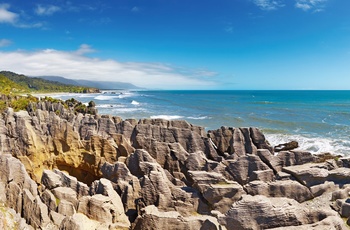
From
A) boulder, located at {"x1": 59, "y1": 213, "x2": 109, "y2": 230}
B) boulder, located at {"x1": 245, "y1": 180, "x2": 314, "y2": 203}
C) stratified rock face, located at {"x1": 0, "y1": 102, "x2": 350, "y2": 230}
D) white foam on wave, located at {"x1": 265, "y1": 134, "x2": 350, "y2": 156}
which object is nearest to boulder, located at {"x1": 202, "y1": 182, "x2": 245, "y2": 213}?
stratified rock face, located at {"x1": 0, "y1": 102, "x2": 350, "y2": 230}

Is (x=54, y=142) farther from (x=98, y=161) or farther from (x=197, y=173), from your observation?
(x=197, y=173)

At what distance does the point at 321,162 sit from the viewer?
16.6m

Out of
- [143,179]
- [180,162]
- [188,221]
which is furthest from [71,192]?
[180,162]

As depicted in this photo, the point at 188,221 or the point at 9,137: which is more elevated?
the point at 9,137

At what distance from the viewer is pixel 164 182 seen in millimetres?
13969

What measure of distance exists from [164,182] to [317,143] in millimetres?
30893

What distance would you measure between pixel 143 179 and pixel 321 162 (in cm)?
1028

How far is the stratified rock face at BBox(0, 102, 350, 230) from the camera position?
1096 centimetres

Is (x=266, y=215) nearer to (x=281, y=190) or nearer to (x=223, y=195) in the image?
(x=223, y=195)

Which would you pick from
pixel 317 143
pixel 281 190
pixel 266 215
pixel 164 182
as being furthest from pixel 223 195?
pixel 317 143

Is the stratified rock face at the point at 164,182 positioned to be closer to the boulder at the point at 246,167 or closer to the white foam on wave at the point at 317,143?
the boulder at the point at 246,167

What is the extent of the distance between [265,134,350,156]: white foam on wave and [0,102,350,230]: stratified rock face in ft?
60.8

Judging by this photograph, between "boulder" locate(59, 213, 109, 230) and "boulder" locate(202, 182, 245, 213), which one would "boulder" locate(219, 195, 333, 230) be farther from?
"boulder" locate(59, 213, 109, 230)

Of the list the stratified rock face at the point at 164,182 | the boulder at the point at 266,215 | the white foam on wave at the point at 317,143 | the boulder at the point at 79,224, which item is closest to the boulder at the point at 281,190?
the stratified rock face at the point at 164,182
